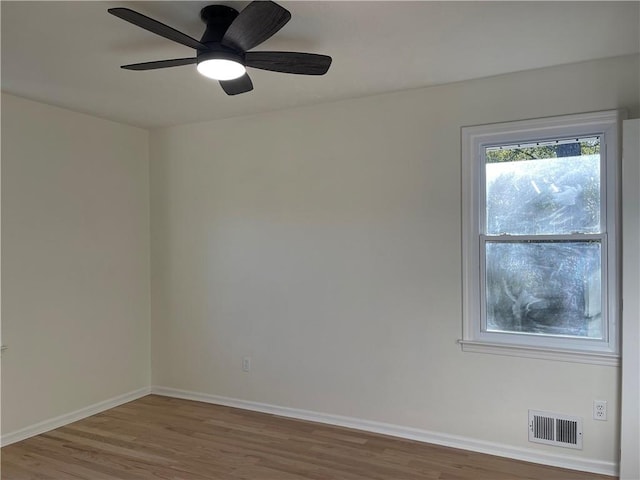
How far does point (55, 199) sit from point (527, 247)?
350 centimetres

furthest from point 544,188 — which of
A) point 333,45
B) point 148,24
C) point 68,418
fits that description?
point 68,418

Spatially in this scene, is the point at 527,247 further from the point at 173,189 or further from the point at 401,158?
the point at 173,189

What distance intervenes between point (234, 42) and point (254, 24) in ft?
0.63

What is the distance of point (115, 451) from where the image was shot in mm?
3201

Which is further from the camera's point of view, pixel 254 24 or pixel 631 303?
pixel 631 303

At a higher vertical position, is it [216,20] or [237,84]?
[216,20]

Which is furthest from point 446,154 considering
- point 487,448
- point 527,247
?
point 487,448

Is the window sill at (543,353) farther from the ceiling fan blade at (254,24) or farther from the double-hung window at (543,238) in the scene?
the ceiling fan blade at (254,24)

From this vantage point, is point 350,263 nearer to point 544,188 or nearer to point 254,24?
point 544,188

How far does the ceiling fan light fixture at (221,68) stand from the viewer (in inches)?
85.8

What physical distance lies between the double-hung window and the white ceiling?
484 millimetres

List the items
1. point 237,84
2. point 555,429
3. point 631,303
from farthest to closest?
1. point 555,429
2. point 631,303
3. point 237,84

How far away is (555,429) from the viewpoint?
2930 millimetres

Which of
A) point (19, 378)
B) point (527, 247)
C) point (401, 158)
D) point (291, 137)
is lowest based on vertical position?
point (19, 378)
